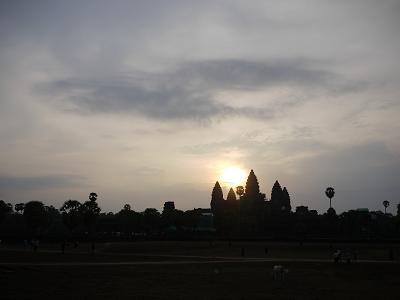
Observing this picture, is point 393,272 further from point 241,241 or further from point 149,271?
point 241,241

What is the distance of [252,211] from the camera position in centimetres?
15988

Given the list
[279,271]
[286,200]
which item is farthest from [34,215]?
[279,271]

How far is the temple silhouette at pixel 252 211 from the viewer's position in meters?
146

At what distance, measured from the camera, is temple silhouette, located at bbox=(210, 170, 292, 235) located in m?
146

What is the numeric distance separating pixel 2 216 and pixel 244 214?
77.9 m

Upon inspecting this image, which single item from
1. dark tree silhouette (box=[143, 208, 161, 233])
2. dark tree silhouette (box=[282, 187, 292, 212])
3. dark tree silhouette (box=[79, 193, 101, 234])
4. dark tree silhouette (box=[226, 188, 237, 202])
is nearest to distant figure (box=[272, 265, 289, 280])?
dark tree silhouette (box=[79, 193, 101, 234])

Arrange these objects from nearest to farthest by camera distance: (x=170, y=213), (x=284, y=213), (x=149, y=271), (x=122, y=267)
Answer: (x=149, y=271) < (x=122, y=267) < (x=284, y=213) < (x=170, y=213)

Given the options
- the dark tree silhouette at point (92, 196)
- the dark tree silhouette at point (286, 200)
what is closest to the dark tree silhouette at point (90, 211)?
the dark tree silhouette at point (92, 196)

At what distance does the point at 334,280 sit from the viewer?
1341 inches

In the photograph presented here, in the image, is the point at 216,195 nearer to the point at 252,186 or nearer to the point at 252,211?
the point at 252,186

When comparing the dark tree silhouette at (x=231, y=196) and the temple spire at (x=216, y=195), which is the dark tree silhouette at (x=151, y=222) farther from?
the temple spire at (x=216, y=195)

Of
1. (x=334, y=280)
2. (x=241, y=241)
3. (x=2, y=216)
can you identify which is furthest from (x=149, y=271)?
(x=2, y=216)

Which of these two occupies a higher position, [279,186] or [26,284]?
[279,186]

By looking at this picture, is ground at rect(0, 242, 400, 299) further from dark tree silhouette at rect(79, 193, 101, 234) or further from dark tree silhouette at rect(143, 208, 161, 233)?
dark tree silhouette at rect(143, 208, 161, 233)
